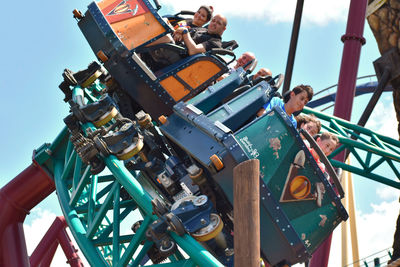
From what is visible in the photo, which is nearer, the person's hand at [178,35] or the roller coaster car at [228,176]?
the roller coaster car at [228,176]

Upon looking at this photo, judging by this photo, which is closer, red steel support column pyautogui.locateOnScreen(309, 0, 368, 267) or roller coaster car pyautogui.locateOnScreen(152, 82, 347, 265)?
roller coaster car pyautogui.locateOnScreen(152, 82, 347, 265)

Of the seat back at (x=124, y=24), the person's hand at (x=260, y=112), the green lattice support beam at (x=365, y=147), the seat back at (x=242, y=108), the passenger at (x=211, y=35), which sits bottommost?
the green lattice support beam at (x=365, y=147)

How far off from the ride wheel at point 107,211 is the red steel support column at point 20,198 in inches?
7.2

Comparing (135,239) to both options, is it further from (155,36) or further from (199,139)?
(155,36)

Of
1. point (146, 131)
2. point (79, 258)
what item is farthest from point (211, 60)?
point (79, 258)

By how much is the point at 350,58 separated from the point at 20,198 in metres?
4.25

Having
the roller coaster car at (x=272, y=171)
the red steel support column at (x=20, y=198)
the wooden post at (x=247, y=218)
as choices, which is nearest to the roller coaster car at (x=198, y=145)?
the roller coaster car at (x=272, y=171)

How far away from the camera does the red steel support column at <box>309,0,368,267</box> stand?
7203mm

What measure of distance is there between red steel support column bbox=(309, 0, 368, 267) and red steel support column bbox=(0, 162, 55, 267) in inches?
147

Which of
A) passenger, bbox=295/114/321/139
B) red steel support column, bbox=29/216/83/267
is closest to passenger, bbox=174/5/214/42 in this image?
passenger, bbox=295/114/321/139

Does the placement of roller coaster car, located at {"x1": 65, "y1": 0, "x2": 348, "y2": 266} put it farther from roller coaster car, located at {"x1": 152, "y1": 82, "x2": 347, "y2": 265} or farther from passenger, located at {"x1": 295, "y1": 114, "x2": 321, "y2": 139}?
passenger, located at {"x1": 295, "y1": 114, "x2": 321, "y2": 139}

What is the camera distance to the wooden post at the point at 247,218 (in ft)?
8.43

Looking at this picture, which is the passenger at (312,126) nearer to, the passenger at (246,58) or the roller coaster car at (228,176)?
the passenger at (246,58)

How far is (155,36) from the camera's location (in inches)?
170
